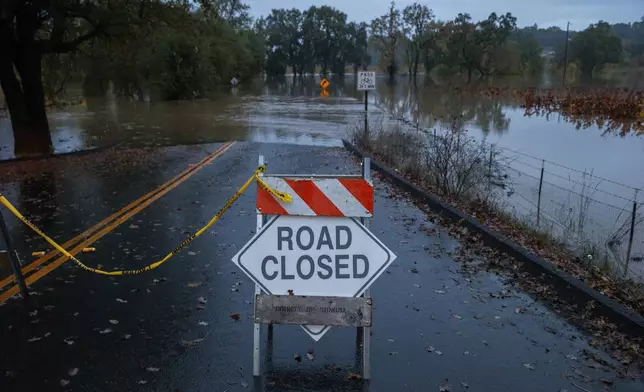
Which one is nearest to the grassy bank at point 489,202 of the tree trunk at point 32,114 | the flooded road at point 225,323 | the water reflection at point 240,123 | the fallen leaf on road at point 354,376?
the flooded road at point 225,323

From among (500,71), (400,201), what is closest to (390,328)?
(400,201)

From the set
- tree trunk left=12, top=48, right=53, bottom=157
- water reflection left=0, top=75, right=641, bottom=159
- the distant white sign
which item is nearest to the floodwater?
water reflection left=0, top=75, right=641, bottom=159

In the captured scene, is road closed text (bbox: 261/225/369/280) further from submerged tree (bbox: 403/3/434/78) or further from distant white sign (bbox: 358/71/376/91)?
submerged tree (bbox: 403/3/434/78)

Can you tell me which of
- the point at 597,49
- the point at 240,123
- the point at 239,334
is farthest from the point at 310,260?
the point at 597,49

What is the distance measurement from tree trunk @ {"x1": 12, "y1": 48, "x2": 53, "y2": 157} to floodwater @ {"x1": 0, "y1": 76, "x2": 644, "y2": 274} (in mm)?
1816

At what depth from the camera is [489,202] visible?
35.2 ft

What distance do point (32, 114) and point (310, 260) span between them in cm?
1627

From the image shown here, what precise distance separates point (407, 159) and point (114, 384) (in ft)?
37.6

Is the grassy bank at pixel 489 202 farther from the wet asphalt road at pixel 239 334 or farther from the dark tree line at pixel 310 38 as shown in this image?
the dark tree line at pixel 310 38

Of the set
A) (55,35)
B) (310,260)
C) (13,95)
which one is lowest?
(310,260)

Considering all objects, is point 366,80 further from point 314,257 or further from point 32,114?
point 314,257

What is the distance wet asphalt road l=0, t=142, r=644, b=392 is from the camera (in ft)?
14.4

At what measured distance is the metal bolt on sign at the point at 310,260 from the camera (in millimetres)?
4172

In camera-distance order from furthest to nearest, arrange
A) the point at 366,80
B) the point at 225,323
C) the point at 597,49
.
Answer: the point at 597,49 < the point at 366,80 < the point at 225,323
